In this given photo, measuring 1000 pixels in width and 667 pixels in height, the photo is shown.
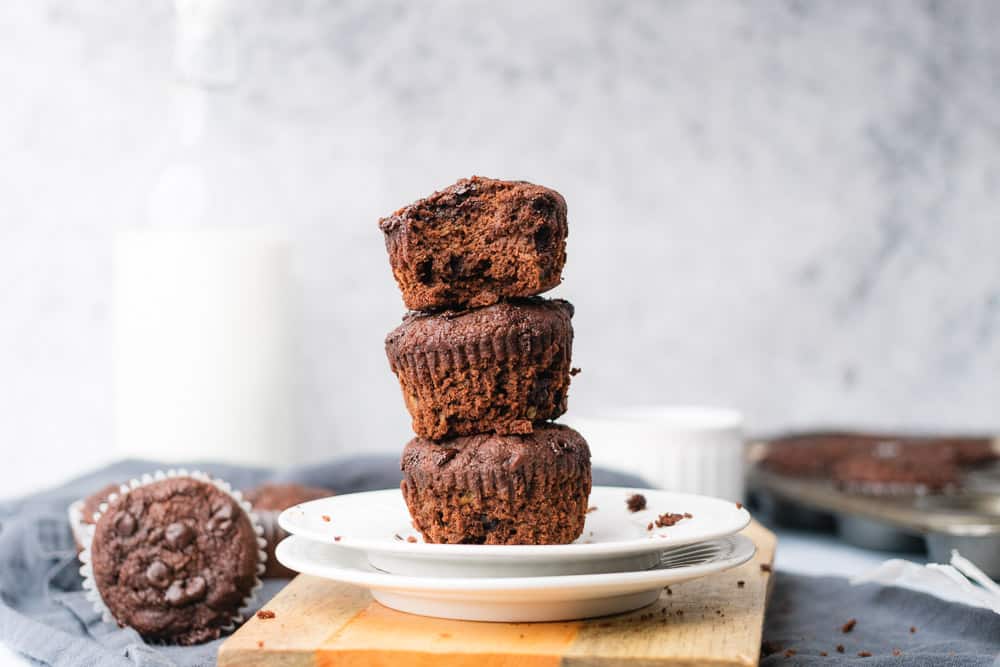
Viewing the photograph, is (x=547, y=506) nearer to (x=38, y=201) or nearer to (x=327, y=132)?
(x=327, y=132)

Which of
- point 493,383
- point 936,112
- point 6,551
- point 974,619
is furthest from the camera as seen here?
point 936,112

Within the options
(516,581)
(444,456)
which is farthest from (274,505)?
(516,581)

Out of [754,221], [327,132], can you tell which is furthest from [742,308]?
[327,132]

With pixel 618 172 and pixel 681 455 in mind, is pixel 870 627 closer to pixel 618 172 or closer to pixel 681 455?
pixel 681 455

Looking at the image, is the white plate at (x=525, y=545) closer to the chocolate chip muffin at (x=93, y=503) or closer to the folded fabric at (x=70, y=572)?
the folded fabric at (x=70, y=572)

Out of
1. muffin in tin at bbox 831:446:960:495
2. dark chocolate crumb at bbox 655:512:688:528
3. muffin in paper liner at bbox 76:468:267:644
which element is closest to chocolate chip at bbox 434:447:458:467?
dark chocolate crumb at bbox 655:512:688:528

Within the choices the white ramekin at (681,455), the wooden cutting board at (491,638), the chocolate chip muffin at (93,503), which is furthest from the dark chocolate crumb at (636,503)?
the chocolate chip muffin at (93,503)
